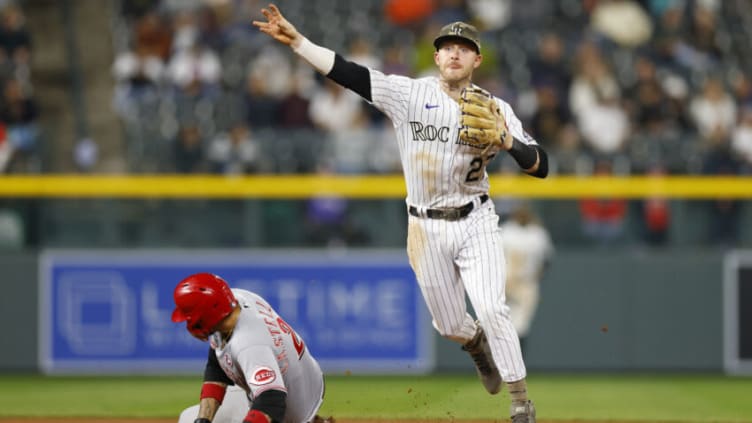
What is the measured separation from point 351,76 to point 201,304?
5.12 feet

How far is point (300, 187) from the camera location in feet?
40.9

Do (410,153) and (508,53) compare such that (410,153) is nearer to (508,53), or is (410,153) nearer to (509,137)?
(509,137)

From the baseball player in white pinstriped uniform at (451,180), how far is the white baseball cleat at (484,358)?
278 millimetres

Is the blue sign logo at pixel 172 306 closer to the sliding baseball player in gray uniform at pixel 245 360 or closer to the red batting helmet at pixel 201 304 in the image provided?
the sliding baseball player in gray uniform at pixel 245 360

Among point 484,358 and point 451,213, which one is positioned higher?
point 451,213

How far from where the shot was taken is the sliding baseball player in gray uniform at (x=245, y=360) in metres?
5.77

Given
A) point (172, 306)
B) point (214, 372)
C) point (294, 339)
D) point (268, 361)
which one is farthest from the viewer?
point (172, 306)

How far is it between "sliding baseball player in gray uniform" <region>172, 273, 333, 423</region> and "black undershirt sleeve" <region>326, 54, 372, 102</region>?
123cm

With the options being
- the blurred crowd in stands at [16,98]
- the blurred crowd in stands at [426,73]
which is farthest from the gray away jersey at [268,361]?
the blurred crowd in stands at [16,98]

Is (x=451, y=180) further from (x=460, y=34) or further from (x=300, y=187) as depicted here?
(x=300, y=187)

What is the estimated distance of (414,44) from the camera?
14.9 metres

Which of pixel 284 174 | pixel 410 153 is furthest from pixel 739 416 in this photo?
pixel 284 174

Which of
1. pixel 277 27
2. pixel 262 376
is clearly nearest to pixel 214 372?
pixel 262 376

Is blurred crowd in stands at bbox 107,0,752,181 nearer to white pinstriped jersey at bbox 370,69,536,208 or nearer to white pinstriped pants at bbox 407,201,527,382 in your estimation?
white pinstriped pants at bbox 407,201,527,382
